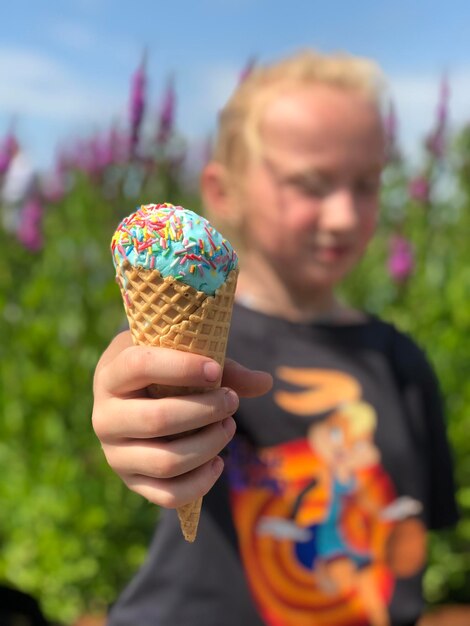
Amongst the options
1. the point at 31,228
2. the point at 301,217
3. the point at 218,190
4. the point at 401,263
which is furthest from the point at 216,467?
the point at 31,228

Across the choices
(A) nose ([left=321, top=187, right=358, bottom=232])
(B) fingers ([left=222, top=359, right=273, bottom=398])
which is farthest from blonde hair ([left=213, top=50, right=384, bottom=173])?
(B) fingers ([left=222, top=359, right=273, bottom=398])

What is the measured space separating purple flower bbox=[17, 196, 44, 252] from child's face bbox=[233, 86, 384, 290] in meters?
0.90

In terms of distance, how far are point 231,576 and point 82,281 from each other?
98cm

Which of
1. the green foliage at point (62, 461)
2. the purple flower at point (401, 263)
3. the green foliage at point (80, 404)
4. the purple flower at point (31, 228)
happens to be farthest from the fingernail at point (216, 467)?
the purple flower at point (31, 228)

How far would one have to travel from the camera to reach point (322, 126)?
1290 millimetres

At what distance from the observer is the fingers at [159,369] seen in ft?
1.95

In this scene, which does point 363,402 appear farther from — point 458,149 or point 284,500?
point 458,149

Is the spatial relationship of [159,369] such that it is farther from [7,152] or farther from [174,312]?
[7,152]

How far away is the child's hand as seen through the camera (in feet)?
1.99

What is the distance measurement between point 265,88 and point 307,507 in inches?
28.3

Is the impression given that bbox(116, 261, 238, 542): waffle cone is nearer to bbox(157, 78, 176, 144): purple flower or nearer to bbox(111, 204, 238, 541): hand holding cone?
bbox(111, 204, 238, 541): hand holding cone

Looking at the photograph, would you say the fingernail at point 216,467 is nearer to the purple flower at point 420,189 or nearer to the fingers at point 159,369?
the fingers at point 159,369

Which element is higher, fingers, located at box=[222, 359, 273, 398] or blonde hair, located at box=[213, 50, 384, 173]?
blonde hair, located at box=[213, 50, 384, 173]

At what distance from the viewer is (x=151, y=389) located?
67 cm
